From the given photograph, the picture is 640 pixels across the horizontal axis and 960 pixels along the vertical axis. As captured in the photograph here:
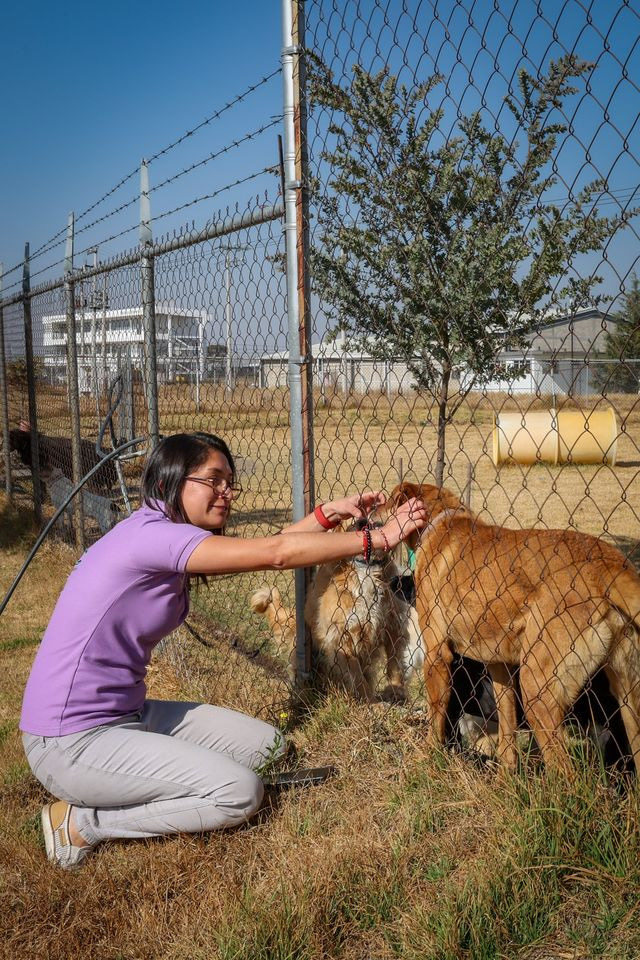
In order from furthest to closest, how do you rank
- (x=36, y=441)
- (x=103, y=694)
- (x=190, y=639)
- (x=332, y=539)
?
(x=36, y=441) → (x=190, y=639) → (x=103, y=694) → (x=332, y=539)

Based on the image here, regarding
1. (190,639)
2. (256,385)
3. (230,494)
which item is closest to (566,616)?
(230,494)

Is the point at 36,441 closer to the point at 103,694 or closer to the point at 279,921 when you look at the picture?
the point at 103,694

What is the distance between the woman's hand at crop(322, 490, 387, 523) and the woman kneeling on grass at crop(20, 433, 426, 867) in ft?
1.20

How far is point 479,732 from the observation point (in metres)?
4.02

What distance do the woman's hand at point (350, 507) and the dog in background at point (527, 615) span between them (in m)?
0.42

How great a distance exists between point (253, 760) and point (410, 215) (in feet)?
7.84

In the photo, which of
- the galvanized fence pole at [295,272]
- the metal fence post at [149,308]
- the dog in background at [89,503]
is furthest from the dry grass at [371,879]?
the dog in background at [89,503]

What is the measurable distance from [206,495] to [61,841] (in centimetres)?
134

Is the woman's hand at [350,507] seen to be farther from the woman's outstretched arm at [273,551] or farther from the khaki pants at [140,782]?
the khaki pants at [140,782]

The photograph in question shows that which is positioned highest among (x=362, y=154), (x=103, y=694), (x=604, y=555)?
(x=362, y=154)

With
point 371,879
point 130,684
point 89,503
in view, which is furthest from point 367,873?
point 89,503

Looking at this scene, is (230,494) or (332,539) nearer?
(332,539)

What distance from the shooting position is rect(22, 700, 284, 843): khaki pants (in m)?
2.94

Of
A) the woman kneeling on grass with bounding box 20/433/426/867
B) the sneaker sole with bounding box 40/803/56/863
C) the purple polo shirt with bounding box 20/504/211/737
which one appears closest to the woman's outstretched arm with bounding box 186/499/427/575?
the woman kneeling on grass with bounding box 20/433/426/867
